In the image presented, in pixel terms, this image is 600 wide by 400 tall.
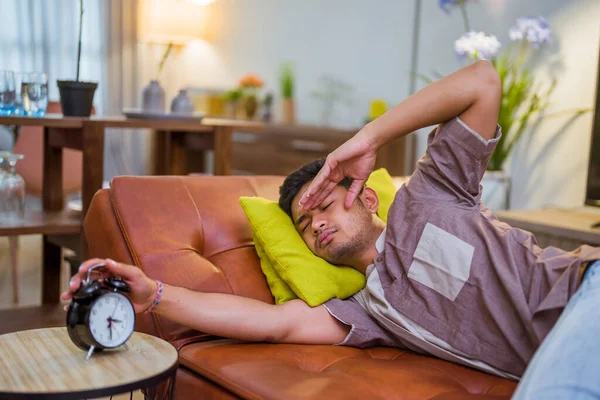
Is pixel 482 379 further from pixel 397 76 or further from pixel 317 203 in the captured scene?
pixel 397 76

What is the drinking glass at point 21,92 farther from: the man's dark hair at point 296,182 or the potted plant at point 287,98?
the potted plant at point 287,98

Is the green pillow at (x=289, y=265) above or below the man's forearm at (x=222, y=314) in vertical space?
above

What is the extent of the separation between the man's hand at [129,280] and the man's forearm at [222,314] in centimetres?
6

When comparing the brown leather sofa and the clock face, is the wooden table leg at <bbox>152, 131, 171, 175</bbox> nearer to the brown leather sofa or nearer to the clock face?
the brown leather sofa

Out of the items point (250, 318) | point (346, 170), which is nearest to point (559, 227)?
point (346, 170)

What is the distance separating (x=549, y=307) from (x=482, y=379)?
23 centimetres

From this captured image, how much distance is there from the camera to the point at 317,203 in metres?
1.73

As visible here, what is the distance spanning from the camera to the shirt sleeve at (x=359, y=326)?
5.57ft

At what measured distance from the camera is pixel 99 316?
128 centimetres

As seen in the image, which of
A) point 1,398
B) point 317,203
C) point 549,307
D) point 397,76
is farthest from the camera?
point 397,76

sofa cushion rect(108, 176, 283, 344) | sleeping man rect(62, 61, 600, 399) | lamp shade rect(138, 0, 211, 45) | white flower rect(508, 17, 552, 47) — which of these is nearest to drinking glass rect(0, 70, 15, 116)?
sofa cushion rect(108, 176, 283, 344)

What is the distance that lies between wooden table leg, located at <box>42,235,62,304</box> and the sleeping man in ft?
4.51

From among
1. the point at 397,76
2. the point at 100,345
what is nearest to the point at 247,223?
the point at 100,345

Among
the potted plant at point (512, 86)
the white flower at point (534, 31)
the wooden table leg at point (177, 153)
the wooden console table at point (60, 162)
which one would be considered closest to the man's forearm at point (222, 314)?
the wooden console table at point (60, 162)
